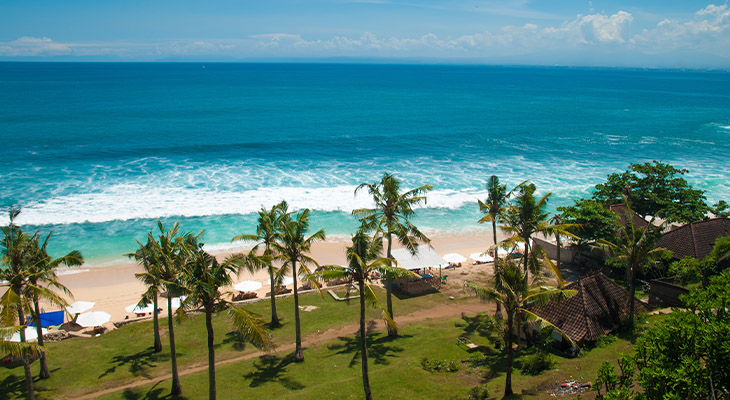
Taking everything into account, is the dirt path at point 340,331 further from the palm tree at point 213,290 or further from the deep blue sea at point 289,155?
the deep blue sea at point 289,155

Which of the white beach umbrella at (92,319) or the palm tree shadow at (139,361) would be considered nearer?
the palm tree shadow at (139,361)

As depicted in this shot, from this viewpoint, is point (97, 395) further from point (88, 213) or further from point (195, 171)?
point (195, 171)

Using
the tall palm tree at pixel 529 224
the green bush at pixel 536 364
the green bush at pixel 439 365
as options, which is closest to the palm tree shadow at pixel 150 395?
the green bush at pixel 439 365

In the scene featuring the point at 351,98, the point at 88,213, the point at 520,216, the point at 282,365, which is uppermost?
the point at 351,98

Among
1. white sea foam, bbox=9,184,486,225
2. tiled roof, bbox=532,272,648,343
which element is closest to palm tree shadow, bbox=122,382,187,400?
tiled roof, bbox=532,272,648,343

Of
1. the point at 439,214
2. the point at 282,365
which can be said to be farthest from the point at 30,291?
the point at 439,214

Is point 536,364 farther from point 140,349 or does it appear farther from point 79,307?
point 79,307

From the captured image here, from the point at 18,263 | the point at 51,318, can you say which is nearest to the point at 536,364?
the point at 18,263
